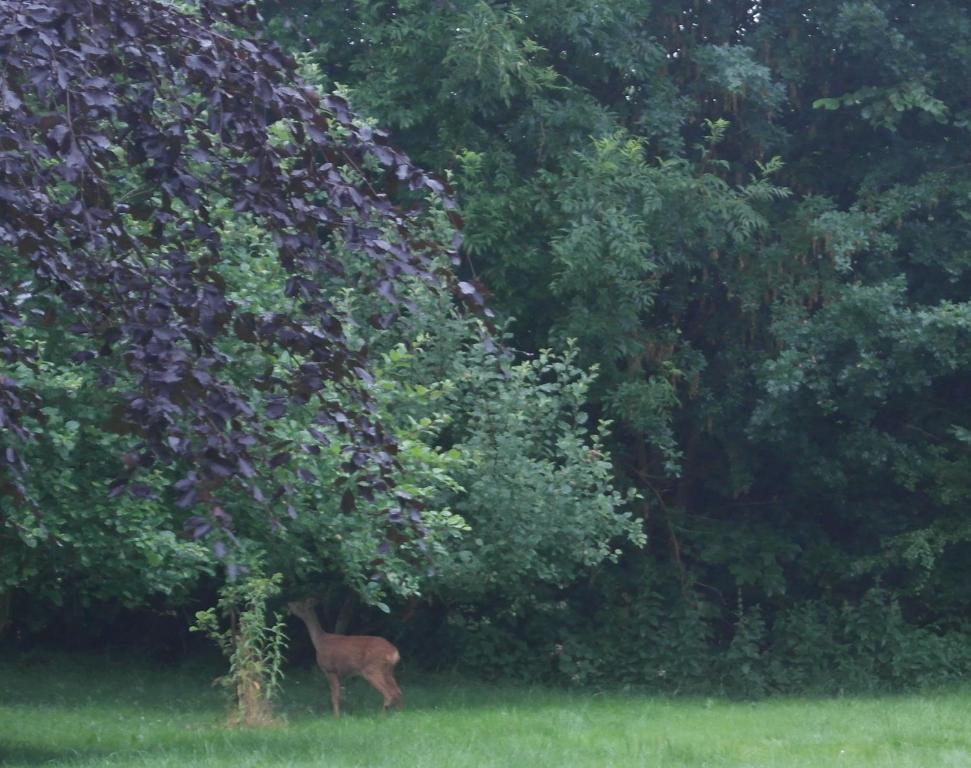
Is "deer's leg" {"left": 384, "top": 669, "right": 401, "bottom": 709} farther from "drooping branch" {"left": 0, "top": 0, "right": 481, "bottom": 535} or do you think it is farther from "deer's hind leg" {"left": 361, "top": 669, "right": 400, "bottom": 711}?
"drooping branch" {"left": 0, "top": 0, "right": 481, "bottom": 535}

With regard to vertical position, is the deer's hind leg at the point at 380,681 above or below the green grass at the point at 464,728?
above

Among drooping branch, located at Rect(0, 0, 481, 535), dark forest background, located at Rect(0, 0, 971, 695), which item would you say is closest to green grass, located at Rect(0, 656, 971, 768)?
dark forest background, located at Rect(0, 0, 971, 695)

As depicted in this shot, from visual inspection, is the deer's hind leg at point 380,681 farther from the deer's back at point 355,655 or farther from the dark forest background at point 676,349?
the dark forest background at point 676,349

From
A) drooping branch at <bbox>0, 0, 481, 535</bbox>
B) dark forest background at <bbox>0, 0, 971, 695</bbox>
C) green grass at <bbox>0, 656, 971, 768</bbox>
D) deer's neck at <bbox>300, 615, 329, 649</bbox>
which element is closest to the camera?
drooping branch at <bbox>0, 0, 481, 535</bbox>

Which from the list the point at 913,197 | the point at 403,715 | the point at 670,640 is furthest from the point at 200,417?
the point at 670,640

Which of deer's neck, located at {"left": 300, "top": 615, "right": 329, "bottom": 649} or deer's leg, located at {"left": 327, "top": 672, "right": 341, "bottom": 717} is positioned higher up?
deer's neck, located at {"left": 300, "top": 615, "right": 329, "bottom": 649}

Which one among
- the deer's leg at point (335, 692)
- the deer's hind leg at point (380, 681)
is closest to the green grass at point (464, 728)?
the deer's leg at point (335, 692)

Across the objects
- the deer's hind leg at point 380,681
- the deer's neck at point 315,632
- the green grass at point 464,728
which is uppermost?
the deer's neck at point 315,632

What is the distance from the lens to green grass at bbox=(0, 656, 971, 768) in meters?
9.41

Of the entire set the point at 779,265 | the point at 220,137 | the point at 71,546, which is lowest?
the point at 71,546

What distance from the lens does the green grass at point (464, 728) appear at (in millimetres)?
9414

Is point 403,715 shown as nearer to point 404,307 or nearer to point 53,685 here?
point 53,685

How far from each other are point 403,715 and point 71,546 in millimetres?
4287

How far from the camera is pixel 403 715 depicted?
12.7 m
